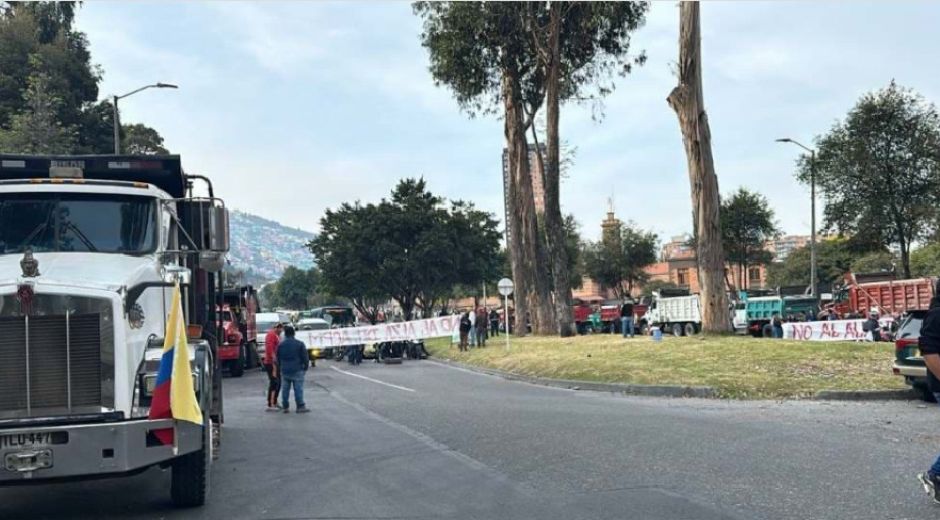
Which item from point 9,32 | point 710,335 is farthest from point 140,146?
point 710,335

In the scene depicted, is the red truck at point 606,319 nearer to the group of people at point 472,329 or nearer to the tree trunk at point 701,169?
the group of people at point 472,329

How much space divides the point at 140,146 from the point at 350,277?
16.2 m

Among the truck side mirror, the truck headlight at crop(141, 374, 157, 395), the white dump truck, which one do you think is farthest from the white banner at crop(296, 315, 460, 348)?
the truck headlight at crop(141, 374, 157, 395)

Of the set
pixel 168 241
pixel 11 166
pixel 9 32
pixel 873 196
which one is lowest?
pixel 168 241

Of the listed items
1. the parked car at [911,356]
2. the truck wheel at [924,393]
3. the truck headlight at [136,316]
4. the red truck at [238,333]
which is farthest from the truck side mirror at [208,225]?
the red truck at [238,333]

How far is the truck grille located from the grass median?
12875 millimetres

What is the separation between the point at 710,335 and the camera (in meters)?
24.2

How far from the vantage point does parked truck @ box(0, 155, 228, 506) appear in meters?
6.41

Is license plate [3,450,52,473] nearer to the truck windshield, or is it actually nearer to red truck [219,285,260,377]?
the truck windshield

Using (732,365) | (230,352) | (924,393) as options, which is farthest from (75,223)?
(230,352)

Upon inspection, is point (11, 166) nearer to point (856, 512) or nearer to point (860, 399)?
point (856, 512)

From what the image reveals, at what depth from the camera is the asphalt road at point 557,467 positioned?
286 inches

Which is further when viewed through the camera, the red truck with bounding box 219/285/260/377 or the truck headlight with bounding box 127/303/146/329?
the red truck with bounding box 219/285/260/377

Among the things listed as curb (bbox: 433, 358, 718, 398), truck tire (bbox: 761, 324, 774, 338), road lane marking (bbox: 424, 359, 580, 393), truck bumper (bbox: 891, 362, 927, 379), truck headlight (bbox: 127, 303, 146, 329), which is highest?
truck headlight (bbox: 127, 303, 146, 329)
